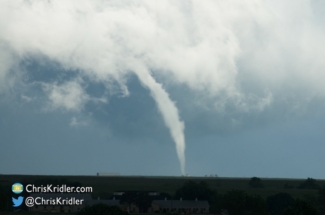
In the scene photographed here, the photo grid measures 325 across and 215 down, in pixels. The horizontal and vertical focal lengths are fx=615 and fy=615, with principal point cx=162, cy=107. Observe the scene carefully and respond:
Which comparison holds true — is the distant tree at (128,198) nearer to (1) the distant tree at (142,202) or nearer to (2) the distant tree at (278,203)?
(1) the distant tree at (142,202)

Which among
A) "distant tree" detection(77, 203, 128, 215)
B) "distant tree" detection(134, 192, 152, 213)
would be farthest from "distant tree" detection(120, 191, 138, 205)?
"distant tree" detection(77, 203, 128, 215)

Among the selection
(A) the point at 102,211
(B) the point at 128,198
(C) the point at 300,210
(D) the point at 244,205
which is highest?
(B) the point at 128,198

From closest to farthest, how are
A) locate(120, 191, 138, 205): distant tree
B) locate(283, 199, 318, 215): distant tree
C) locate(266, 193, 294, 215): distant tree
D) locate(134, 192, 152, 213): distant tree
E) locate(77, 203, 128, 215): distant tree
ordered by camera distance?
locate(283, 199, 318, 215): distant tree < locate(77, 203, 128, 215): distant tree < locate(266, 193, 294, 215): distant tree < locate(120, 191, 138, 205): distant tree < locate(134, 192, 152, 213): distant tree

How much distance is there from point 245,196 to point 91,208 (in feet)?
140

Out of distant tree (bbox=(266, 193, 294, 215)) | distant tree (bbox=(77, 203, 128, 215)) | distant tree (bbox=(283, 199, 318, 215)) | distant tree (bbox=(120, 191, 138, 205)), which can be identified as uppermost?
distant tree (bbox=(120, 191, 138, 205))

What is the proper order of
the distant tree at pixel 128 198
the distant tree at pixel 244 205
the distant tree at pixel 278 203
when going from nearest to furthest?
the distant tree at pixel 244 205, the distant tree at pixel 278 203, the distant tree at pixel 128 198

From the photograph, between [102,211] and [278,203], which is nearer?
[102,211]

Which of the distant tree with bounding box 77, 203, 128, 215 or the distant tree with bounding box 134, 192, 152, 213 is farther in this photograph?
the distant tree with bounding box 134, 192, 152, 213

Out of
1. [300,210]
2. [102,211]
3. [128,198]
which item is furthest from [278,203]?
[102,211]

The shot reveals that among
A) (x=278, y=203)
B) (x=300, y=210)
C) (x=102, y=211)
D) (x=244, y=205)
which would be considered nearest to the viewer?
(x=300, y=210)

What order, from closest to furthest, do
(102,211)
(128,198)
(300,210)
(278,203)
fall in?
Result: (300,210) < (102,211) < (278,203) < (128,198)

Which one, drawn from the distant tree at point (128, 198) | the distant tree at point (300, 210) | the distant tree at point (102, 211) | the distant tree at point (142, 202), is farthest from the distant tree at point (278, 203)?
the distant tree at point (102, 211)

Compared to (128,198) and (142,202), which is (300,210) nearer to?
(142,202)

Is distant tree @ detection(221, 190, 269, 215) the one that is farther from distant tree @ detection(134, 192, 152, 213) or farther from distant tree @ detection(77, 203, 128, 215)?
distant tree @ detection(77, 203, 128, 215)
